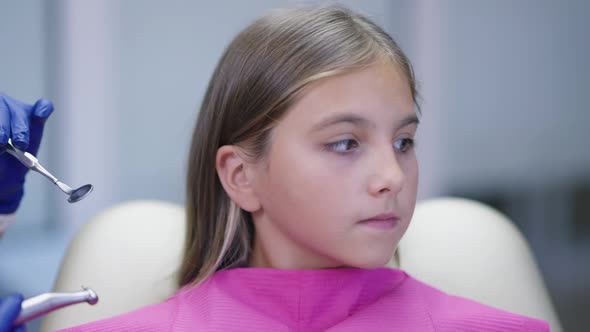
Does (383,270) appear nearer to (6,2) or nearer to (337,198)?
(337,198)

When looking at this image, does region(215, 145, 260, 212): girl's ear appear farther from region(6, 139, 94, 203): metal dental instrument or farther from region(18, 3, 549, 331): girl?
region(6, 139, 94, 203): metal dental instrument

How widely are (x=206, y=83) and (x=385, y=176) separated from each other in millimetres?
1601

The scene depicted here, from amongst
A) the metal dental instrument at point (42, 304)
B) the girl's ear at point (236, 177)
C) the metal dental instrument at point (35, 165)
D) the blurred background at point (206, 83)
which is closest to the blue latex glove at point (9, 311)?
the metal dental instrument at point (42, 304)

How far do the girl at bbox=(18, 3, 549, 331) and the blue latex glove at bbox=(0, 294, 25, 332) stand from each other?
0.24 m

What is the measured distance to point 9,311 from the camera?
915 mm

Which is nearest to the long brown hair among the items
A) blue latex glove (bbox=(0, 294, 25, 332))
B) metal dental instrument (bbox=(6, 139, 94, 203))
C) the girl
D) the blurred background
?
the girl

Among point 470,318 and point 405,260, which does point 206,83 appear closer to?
point 405,260

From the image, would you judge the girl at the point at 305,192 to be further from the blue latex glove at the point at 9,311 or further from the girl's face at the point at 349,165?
the blue latex glove at the point at 9,311

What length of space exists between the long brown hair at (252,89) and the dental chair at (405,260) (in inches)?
5.1

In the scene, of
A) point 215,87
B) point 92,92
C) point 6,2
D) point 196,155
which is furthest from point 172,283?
point 6,2

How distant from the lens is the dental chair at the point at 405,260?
1.36 m

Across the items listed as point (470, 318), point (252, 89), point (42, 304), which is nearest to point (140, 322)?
point (42, 304)

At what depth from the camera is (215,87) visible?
1229mm

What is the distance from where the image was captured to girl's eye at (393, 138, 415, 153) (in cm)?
112
